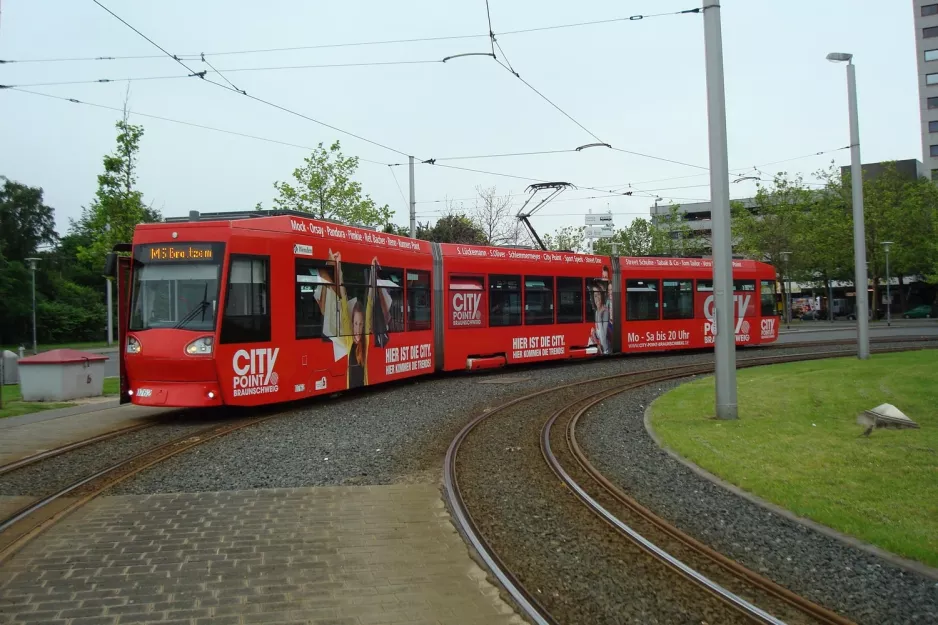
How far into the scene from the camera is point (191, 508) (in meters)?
6.31

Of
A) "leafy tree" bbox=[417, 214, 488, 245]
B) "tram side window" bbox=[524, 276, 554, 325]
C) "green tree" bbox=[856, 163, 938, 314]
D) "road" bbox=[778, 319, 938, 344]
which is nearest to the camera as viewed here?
"tram side window" bbox=[524, 276, 554, 325]

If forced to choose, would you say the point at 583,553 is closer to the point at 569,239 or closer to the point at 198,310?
the point at 198,310

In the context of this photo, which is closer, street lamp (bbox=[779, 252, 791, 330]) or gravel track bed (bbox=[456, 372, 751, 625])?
gravel track bed (bbox=[456, 372, 751, 625])

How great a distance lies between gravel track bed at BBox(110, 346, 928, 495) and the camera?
7398 mm

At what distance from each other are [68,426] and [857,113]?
1816 centimetres

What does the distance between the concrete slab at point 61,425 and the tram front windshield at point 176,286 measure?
5.94 ft

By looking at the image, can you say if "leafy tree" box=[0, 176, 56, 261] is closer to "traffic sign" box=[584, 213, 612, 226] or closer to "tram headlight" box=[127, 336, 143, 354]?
"traffic sign" box=[584, 213, 612, 226]

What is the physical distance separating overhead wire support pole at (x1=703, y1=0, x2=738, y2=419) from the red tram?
0.96 feet

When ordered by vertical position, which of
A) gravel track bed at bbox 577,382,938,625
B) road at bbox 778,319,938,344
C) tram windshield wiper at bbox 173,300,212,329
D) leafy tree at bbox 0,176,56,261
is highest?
leafy tree at bbox 0,176,56,261

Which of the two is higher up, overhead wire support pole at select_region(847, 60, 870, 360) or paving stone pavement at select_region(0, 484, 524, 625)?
overhead wire support pole at select_region(847, 60, 870, 360)

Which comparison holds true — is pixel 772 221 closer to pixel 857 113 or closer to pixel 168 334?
pixel 857 113

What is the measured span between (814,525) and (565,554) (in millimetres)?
2175

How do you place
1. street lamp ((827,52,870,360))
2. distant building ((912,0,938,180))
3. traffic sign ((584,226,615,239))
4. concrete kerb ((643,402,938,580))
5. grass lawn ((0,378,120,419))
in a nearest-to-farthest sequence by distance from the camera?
concrete kerb ((643,402,938,580)) → grass lawn ((0,378,120,419)) → street lamp ((827,52,870,360)) → traffic sign ((584,226,615,239)) → distant building ((912,0,938,180))

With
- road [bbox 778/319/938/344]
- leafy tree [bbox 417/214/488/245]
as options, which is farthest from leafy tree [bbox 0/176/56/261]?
road [bbox 778/319/938/344]
